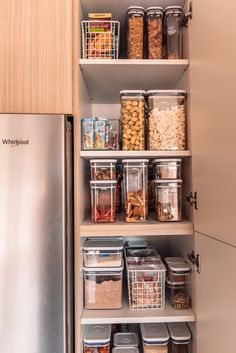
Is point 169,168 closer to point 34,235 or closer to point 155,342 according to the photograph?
point 34,235

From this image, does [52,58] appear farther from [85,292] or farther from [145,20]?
[85,292]

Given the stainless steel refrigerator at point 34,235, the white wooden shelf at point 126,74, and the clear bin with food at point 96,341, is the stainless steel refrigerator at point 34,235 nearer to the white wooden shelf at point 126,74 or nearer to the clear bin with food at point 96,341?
the clear bin with food at point 96,341

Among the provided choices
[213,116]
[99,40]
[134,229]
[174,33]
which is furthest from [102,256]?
[174,33]

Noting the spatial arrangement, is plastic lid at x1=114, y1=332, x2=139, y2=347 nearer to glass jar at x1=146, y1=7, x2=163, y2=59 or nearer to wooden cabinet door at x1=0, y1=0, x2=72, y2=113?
wooden cabinet door at x1=0, y1=0, x2=72, y2=113

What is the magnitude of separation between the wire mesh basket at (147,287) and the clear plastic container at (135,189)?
213 millimetres

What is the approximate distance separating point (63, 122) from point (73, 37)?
37 centimetres

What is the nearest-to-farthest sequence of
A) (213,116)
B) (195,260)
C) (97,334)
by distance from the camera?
(213,116), (195,260), (97,334)

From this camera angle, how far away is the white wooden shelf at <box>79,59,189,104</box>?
102 cm

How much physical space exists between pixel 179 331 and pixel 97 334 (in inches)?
13.7

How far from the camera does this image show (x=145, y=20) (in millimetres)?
1092

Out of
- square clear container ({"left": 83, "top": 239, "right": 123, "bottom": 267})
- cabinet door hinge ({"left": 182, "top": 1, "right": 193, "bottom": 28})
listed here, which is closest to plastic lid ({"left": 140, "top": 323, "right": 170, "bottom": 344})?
square clear container ({"left": 83, "top": 239, "right": 123, "bottom": 267})

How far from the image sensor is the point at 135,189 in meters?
1.06

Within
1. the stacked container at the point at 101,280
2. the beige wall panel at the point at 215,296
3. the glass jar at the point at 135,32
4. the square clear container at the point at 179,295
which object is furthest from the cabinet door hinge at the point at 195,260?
the glass jar at the point at 135,32

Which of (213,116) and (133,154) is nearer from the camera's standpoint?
(213,116)
